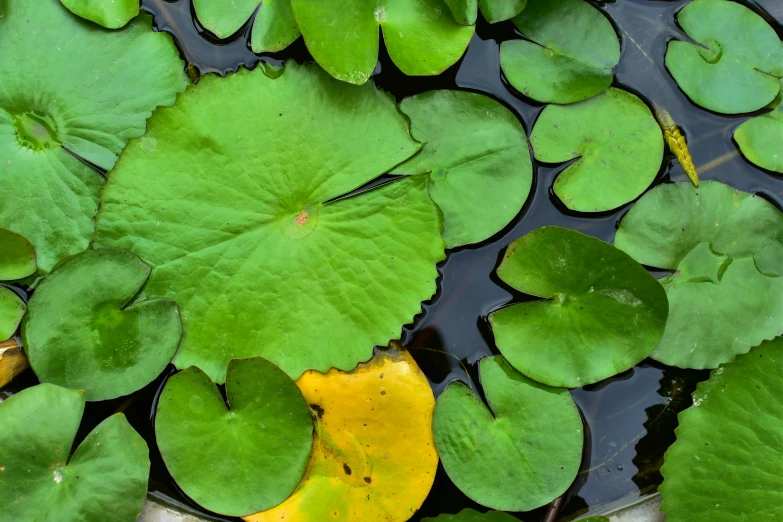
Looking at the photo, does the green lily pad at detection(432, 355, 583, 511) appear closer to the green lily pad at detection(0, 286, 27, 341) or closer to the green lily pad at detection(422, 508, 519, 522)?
the green lily pad at detection(422, 508, 519, 522)

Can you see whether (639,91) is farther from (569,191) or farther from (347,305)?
(347,305)

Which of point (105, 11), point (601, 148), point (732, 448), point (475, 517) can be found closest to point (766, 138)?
point (601, 148)

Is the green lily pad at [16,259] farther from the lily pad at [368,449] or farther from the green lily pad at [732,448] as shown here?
the green lily pad at [732,448]

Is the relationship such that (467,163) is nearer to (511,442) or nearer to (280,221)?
(280,221)

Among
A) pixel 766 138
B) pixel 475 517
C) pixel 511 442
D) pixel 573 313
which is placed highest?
pixel 766 138

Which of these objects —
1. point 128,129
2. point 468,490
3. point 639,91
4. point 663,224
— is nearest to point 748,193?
point 663,224
